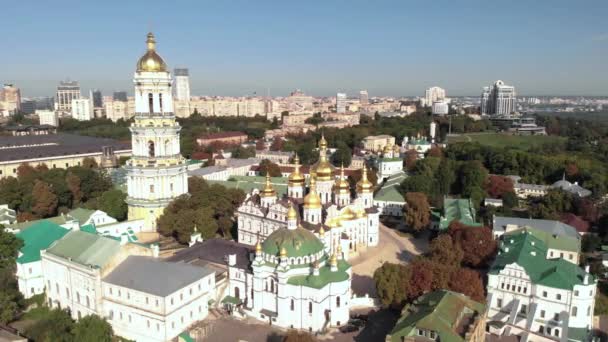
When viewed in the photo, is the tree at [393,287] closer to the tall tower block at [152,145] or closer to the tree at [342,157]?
the tall tower block at [152,145]

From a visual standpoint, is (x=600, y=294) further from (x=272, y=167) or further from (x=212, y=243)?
(x=272, y=167)

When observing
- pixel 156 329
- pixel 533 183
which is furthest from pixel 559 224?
pixel 156 329

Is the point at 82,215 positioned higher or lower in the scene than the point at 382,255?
higher

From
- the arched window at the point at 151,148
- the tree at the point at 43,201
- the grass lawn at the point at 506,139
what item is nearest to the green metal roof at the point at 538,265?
the arched window at the point at 151,148

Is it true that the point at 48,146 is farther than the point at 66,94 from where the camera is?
No

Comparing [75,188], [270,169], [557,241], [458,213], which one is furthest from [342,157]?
[557,241]

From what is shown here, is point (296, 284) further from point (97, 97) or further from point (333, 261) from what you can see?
point (97, 97)

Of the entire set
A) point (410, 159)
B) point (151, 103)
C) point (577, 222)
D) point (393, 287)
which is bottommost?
point (577, 222)
